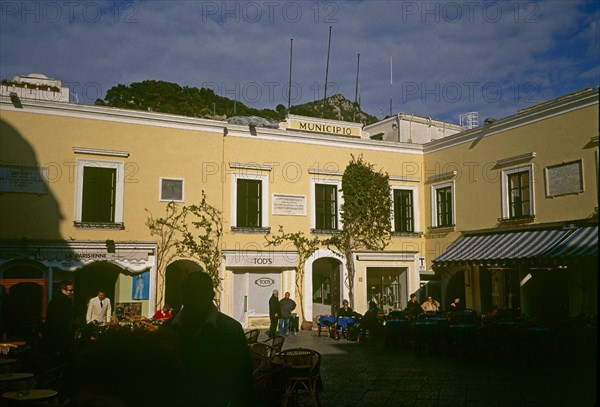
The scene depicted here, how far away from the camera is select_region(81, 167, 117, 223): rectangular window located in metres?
18.0

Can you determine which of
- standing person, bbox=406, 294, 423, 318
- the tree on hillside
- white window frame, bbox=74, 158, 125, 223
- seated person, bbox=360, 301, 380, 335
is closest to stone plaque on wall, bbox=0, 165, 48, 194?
white window frame, bbox=74, 158, 125, 223

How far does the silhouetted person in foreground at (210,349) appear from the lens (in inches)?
116

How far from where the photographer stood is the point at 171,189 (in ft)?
62.4

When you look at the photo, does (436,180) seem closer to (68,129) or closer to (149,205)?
(149,205)

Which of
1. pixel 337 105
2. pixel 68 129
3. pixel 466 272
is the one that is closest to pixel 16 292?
pixel 68 129

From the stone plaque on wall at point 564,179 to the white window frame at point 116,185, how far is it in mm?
13862

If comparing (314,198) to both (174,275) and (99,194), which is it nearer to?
(174,275)

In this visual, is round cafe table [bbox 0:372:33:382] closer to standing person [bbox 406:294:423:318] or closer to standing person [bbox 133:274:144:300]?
standing person [bbox 133:274:144:300]

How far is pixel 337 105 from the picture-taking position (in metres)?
83.4

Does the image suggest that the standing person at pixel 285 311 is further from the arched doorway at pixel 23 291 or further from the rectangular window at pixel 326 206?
the arched doorway at pixel 23 291

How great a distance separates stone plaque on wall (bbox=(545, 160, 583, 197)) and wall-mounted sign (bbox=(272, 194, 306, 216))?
8.66 meters

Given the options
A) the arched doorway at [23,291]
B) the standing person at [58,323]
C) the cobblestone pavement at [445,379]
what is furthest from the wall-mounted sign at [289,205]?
the standing person at [58,323]

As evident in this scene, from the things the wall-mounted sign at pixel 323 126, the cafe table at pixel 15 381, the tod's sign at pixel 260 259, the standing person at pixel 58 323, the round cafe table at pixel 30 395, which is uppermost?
the wall-mounted sign at pixel 323 126

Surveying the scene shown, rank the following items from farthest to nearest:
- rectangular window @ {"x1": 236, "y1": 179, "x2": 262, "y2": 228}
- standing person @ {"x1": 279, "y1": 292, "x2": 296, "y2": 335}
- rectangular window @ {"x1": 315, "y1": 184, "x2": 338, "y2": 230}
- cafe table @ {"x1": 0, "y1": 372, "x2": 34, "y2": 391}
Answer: rectangular window @ {"x1": 315, "y1": 184, "x2": 338, "y2": 230} < rectangular window @ {"x1": 236, "y1": 179, "x2": 262, "y2": 228} < standing person @ {"x1": 279, "y1": 292, "x2": 296, "y2": 335} < cafe table @ {"x1": 0, "y1": 372, "x2": 34, "y2": 391}
